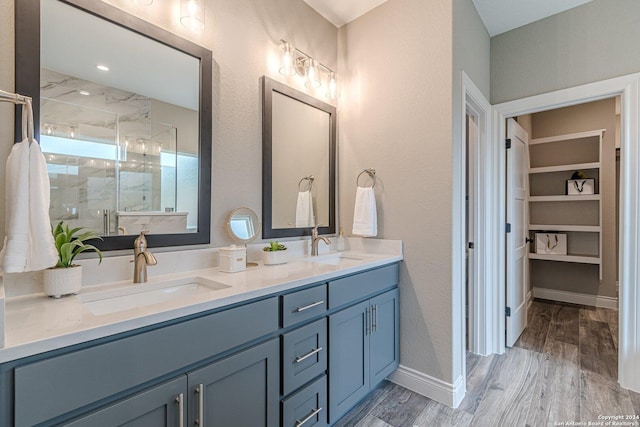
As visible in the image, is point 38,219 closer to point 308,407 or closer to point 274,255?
point 274,255

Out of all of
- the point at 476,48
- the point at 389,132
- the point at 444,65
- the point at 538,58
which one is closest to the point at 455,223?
the point at 389,132

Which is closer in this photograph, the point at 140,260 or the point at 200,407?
the point at 200,407

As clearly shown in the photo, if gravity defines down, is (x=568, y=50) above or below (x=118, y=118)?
above

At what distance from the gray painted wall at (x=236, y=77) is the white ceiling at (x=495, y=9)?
0.39 m

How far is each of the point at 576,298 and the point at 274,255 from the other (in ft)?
13.2

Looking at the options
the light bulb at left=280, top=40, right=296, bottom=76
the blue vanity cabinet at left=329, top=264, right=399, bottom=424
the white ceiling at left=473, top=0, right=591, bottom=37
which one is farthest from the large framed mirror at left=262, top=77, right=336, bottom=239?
the white ceiling at left=473, top=0, right=591, bottom=37

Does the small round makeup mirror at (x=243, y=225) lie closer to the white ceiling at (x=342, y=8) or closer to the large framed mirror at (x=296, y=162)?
the large framed mirror at (x=296, y=162)

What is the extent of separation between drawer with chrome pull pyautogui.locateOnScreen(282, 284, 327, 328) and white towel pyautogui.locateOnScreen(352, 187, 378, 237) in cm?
74

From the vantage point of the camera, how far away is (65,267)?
3.64ft

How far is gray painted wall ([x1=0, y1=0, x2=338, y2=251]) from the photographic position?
65.2 inches

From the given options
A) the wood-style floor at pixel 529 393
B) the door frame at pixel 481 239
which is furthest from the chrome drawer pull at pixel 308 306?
the door frame at pixel 481 239

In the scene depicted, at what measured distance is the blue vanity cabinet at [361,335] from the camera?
5.16ft

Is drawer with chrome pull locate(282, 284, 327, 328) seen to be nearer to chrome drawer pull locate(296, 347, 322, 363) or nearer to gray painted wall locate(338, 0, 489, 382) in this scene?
chrome drawer pull locate(296, 347, 322, 363)

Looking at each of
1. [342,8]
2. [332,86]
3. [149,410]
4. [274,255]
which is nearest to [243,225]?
[274,255]
